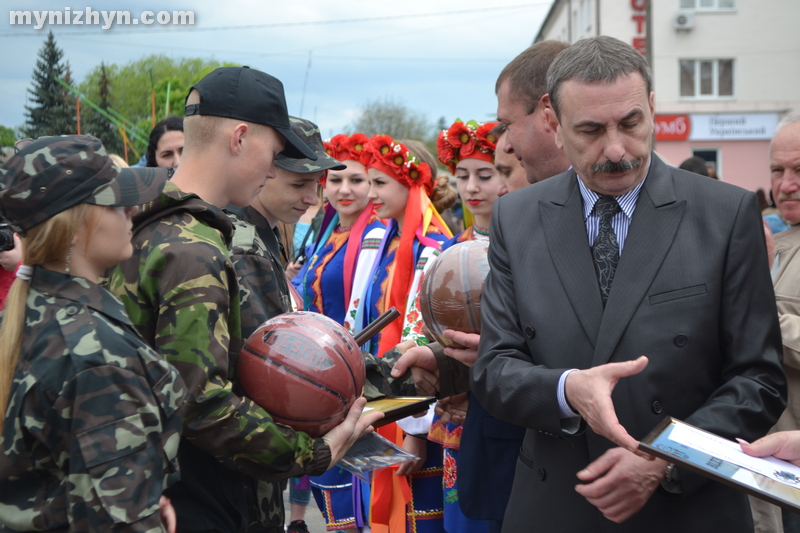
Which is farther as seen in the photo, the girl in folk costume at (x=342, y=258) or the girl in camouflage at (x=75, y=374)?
the girl in folk costume at (x=342, y=258)

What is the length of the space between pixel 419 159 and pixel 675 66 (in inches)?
1201

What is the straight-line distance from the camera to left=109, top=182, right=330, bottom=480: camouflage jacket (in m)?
2.55

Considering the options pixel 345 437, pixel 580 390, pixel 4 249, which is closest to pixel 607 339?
pixel 580 390

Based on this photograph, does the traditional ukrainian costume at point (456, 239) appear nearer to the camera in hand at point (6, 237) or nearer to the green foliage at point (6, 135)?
the camera in hand at point (6, 237)

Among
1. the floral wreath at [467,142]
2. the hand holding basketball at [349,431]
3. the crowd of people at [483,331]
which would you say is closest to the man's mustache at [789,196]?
the crowd of people at [483,331]

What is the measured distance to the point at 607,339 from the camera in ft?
8.13

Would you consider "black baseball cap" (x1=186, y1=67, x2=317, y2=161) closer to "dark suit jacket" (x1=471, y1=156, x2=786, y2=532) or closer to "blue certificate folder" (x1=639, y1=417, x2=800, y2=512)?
"dark suit jacket" (x1=471, y1=156, x2=786, y2=532)

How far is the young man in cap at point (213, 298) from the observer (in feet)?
8.42

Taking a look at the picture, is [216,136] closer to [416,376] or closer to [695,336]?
[416,376]

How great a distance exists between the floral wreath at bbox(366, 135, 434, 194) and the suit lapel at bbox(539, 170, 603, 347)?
3310mm

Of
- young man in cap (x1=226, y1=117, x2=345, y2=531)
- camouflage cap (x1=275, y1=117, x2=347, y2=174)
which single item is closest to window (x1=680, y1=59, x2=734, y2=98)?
camouflage cap (x1=275, y1=117, x2=347, y2=174)

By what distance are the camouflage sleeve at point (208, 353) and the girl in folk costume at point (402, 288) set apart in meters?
2.12

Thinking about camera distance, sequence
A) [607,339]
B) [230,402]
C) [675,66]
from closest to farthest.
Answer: [607,339], [230,402], [675,66]

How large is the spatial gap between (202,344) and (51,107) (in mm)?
16774
